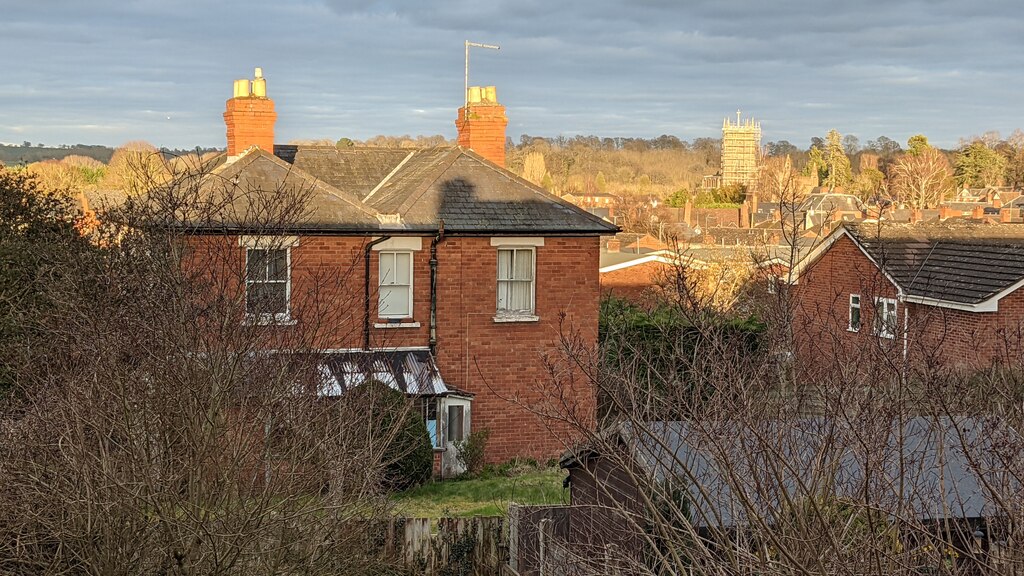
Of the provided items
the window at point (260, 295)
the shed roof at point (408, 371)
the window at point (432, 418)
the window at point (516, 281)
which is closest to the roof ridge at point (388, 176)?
the window at point (516, 281)

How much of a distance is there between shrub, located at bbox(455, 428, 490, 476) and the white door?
80 mm

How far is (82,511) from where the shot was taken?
30.0 feet

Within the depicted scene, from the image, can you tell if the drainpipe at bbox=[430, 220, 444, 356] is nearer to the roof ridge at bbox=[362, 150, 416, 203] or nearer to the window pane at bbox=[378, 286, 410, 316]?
the window pane at bbox=[378, 286, 410, 316]

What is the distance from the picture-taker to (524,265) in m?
21.6

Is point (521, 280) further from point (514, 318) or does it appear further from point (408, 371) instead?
point (408, 371)

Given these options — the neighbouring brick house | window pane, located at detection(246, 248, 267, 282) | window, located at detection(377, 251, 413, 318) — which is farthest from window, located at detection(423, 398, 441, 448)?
window pane, located at detection(246, 248, 267, 282)

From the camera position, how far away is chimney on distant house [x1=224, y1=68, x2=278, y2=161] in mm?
23266

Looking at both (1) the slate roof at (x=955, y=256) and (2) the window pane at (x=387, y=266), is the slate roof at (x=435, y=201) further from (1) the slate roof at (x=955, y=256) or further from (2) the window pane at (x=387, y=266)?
(1) the slate roof at (x=955, y=256)

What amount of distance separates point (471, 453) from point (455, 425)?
0.68m

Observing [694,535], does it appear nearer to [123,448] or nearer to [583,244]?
[123,448]

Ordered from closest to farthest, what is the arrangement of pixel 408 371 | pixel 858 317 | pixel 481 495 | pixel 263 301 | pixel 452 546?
pixel 263 301
pixel 452 546
pixel 481 495
pixel 858 317
pixel 408 371

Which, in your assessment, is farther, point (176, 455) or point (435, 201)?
point (435, 201)

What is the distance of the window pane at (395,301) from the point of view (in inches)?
814

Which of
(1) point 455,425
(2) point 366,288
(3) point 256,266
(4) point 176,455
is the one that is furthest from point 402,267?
(4) point 176,455
